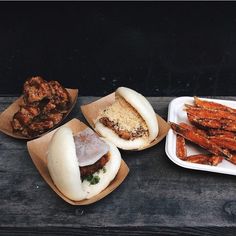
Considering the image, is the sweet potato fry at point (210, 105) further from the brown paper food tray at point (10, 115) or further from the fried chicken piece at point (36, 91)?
the fried chicken piece at point (36, 91)

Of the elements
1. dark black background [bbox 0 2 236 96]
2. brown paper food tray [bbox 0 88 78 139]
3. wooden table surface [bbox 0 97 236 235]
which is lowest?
dark black background [bbox 0 2 236 96]

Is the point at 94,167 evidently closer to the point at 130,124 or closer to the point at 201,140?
the point at 130,124

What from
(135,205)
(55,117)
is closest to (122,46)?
(55,117)

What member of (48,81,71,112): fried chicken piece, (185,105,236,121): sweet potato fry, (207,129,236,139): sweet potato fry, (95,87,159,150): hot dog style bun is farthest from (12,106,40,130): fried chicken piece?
(207,129,236,139): sweet potato fry

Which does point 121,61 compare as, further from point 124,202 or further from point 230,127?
point 124,202

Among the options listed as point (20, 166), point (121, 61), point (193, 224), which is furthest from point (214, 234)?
point (121, 61)

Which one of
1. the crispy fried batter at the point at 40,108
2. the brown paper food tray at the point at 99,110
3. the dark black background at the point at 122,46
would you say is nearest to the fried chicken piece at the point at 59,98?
the crispy fried batter at the point at 40,108

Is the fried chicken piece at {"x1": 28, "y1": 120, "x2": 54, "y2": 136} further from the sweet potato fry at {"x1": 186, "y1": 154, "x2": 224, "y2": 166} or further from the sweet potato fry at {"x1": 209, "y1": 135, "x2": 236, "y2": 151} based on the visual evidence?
the sweet potato fry at {"x1": 209, "y1": 135, "x2": 236, "y2": 151}
